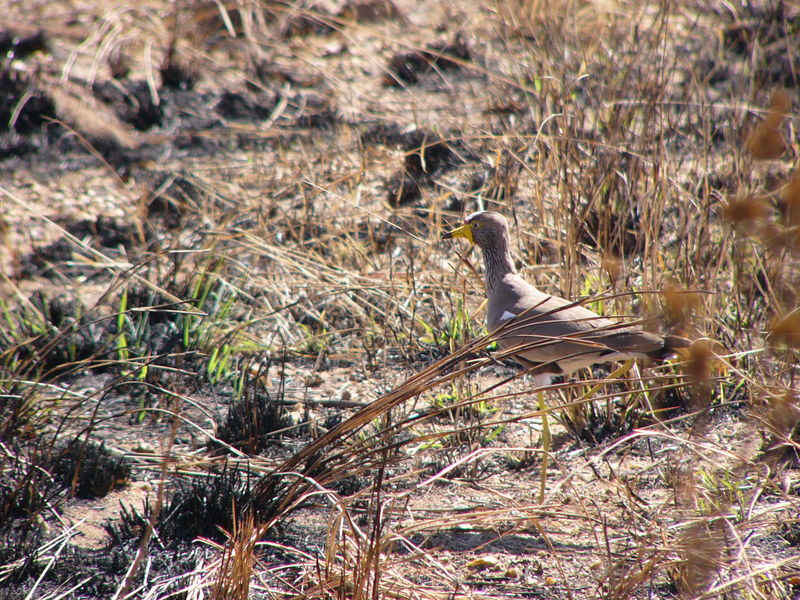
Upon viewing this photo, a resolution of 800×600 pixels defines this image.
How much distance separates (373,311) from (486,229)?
1030mm

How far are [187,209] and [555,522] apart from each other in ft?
12.6

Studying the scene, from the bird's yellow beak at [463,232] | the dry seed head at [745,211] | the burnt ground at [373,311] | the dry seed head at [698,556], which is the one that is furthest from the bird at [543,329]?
the dry seed head at [745,211]

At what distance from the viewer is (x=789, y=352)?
3117 millimetres

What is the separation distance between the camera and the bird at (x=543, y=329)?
3137 mm

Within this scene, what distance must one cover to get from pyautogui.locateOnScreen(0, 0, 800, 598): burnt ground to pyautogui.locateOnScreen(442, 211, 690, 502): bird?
7.5 inches

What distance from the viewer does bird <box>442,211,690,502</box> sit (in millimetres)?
3137

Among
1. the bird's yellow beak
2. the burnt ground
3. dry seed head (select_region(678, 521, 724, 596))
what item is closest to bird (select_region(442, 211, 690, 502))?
the bird's yellow beak

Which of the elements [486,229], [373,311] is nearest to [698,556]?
[486,229]

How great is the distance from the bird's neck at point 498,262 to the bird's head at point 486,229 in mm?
34

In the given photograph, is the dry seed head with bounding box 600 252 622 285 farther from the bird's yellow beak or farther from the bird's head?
the bird's yellow beak

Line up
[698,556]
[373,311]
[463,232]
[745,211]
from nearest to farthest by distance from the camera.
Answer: [745,211] → [698,556] → [463,232] → [373,311]

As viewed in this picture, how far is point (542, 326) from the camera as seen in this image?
11.5ft

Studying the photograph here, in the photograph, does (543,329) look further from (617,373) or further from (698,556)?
(698,556)

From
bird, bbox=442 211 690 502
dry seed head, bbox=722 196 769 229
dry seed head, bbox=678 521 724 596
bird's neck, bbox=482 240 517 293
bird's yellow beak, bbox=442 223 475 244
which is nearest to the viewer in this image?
dry seed head, bbox=722 196 769 229
